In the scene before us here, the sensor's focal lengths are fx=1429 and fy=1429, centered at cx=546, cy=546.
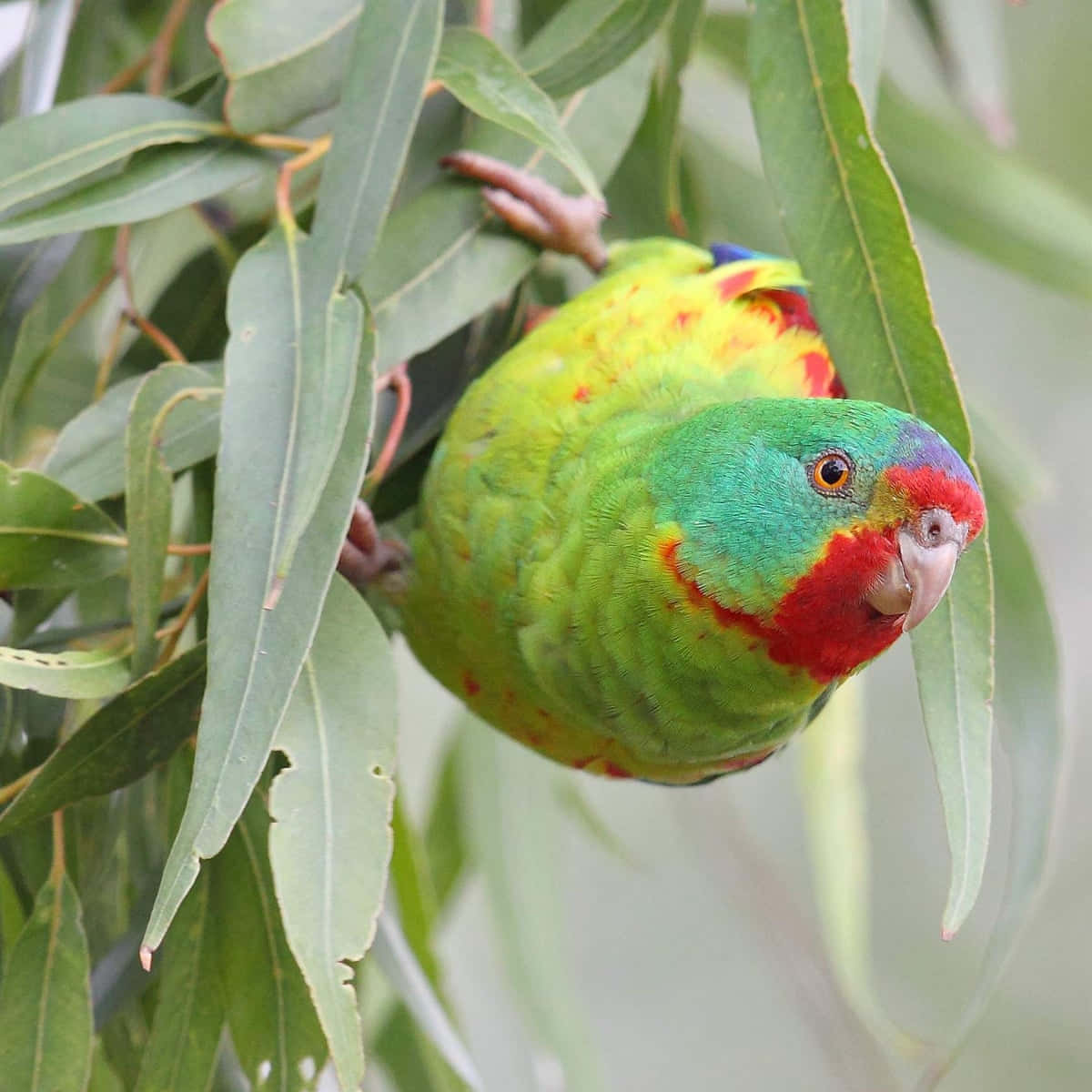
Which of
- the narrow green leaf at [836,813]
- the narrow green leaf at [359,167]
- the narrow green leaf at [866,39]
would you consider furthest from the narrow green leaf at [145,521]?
the narrow green leaf at [836,813]

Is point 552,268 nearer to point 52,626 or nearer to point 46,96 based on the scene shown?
point 46,96

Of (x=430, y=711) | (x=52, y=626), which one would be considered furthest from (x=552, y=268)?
(x=430, y=711)

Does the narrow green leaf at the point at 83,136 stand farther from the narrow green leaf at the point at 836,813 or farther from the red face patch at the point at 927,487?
the narrow green leaf at the point at 836,813

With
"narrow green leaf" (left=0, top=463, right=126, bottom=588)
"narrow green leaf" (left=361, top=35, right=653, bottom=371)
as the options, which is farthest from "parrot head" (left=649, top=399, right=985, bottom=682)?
"narrow green leaf" (left=0, top=463, right=126, bottom=588)

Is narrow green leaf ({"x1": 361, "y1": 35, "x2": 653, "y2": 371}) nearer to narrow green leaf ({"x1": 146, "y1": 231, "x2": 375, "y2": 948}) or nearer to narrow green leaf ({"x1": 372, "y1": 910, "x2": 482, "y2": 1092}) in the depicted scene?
narrow green leaf ({"x1": 146, "y1": 231, "x2": 375, "y2": 948})

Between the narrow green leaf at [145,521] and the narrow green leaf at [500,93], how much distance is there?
0.37 meters

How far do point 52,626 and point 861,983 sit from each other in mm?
1040

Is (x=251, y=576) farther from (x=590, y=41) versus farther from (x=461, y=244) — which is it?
(x=590, y=41)

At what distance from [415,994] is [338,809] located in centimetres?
40

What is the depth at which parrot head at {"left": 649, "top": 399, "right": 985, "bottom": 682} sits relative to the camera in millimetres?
999

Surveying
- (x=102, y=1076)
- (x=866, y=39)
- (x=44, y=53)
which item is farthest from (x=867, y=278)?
(x=102, y=1076)

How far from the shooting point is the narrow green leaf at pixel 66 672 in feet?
3.36

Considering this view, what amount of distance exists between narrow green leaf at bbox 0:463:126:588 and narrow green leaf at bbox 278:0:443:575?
237 mm

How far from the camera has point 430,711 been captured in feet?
12.9
